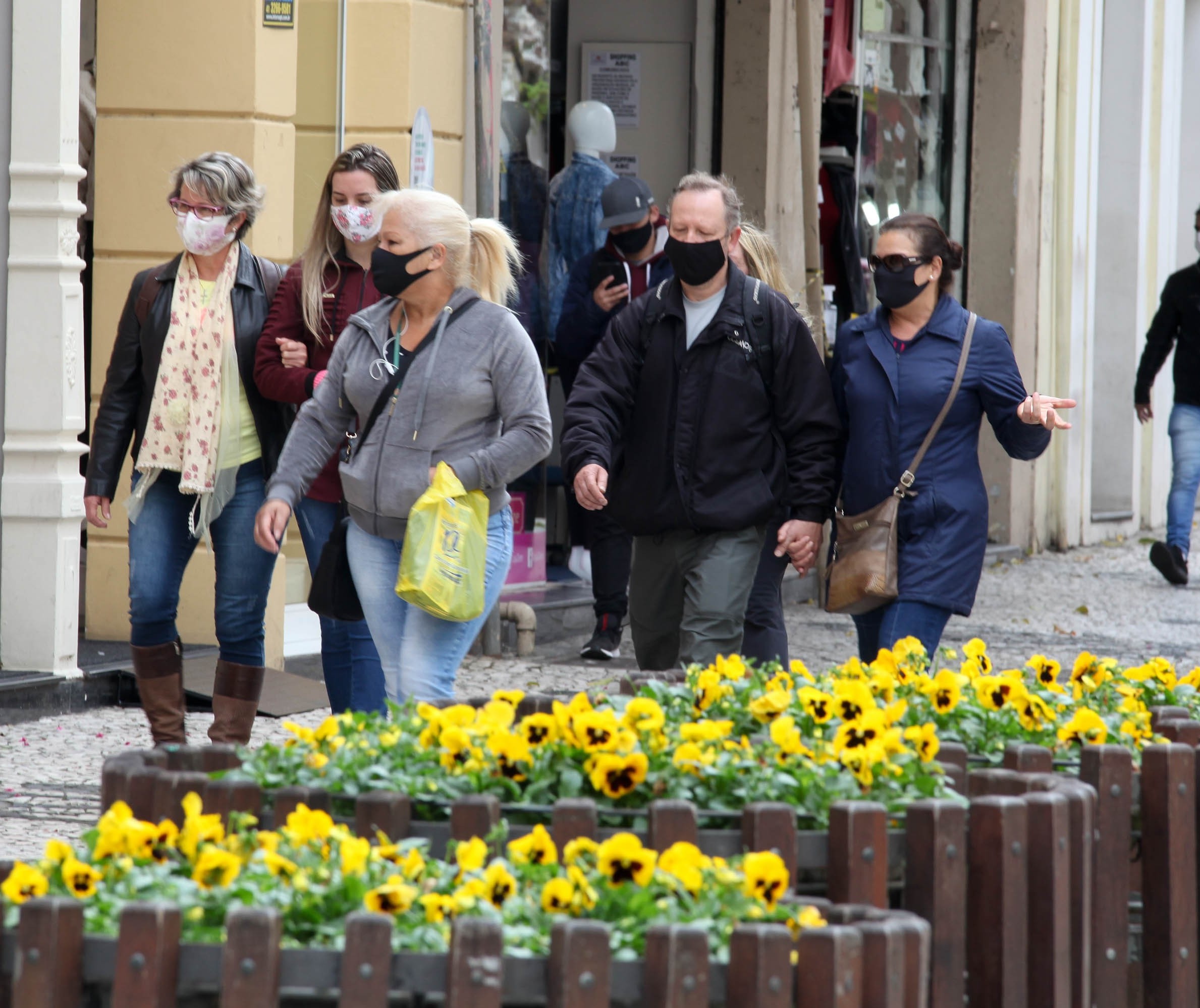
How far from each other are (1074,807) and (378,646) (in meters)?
2.35

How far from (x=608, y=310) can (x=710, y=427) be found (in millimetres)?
3616

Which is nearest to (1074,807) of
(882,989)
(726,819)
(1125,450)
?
(726,819)

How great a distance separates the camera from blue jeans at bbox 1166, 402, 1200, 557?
1160 cm

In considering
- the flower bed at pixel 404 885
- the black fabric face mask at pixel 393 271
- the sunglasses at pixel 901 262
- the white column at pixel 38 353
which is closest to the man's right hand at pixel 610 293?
the white column at pixel 38 353

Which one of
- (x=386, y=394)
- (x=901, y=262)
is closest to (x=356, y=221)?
(x=386, y=394)

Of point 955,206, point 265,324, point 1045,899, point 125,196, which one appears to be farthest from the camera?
point 955,206

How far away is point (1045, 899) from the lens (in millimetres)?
2832

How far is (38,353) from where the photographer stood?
22.1 feet

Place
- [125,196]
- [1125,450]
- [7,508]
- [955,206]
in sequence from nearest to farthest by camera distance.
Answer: [7,508] < [125,196] < [955,206] < [1125,450]

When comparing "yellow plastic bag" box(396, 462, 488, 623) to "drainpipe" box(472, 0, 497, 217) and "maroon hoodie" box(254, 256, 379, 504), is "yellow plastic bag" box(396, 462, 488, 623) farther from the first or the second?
"drainpipe" box(472, 0, 497, 217)

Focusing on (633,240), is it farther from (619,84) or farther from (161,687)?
(161,687)

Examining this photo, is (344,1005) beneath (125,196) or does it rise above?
beneath

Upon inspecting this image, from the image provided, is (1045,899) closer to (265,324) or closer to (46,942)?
(46,942)

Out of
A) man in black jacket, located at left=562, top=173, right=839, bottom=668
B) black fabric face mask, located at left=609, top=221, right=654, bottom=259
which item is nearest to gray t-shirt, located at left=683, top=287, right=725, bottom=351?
man in black jacket, located at left=562, top=173, right=839, bottom=668
